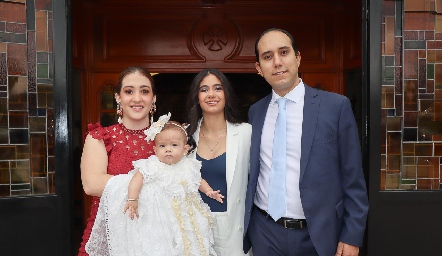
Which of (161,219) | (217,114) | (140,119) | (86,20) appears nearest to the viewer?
(161,219)

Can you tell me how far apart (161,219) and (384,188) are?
167cm

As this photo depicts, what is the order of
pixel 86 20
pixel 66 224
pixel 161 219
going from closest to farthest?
1. pixel 161 219
2. pixel 66 224
3. pixel 86 20

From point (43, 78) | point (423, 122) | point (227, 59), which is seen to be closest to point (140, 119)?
Result: point (43, 78)

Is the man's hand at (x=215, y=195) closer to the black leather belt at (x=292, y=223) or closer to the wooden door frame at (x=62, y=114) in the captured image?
the black leather belt at (x=292, y=223)

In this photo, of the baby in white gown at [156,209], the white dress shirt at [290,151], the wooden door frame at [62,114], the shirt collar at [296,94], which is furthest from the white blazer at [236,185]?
the wooden door frame at [62,114]

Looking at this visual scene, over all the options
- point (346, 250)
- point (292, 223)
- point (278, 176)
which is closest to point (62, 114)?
point (278, 176)

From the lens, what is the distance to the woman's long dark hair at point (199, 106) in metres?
2.44

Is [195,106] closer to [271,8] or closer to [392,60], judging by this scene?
[392,60]

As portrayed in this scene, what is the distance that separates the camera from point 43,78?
2.87m

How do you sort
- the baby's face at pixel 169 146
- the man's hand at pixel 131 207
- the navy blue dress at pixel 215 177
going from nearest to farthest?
1. the man's hand at pixel 131 207
2. the baby's face at pixel 169 146
3. the navy blue dress at pixel 215 177

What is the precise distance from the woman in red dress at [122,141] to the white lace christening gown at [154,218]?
10 centimetres

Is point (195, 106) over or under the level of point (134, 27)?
under

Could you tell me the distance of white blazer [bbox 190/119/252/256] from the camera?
2.31 m

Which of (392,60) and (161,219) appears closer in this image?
(161,219)
